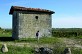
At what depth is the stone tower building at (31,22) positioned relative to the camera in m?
27.7

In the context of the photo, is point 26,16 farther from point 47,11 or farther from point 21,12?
point 47,11

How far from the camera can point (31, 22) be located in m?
28.3

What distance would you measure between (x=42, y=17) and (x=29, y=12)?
1778 millimetres

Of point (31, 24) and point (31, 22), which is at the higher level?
point (31, 22)

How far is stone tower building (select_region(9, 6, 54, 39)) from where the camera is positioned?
27.7 meters

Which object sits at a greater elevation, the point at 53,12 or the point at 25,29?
the point at 53,12

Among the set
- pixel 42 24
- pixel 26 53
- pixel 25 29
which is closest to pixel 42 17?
pixel 42 24

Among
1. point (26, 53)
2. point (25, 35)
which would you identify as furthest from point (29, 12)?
point (26, 53)

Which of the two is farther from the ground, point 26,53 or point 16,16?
point 16,16

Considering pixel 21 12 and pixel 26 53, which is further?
pixel 21 12

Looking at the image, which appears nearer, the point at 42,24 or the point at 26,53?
the point at 26,53

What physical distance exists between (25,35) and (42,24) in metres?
2.60

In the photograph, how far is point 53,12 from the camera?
29.4 m

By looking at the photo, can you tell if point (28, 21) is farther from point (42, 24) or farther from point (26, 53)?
point (26, 53)
